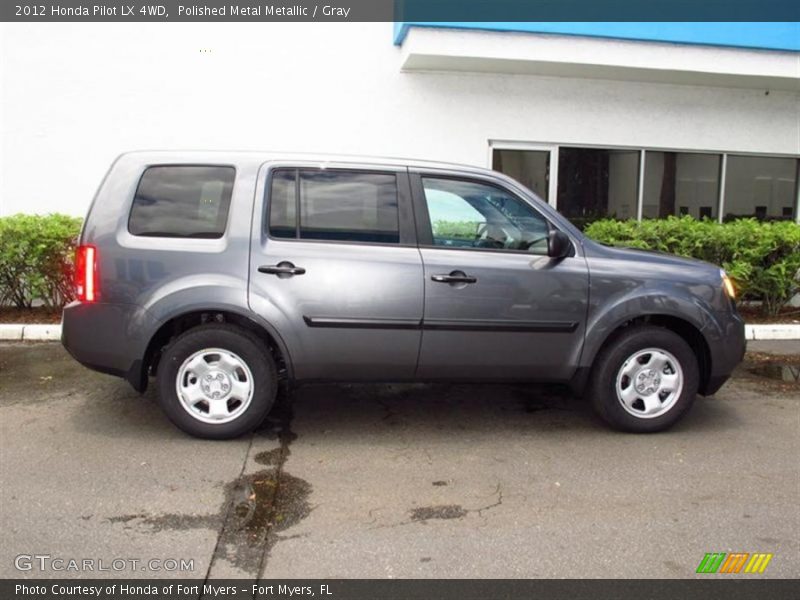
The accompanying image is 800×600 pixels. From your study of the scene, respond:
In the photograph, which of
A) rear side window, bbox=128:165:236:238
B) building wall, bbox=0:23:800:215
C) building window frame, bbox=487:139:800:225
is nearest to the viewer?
rear side window, bbox=128:165:236:238

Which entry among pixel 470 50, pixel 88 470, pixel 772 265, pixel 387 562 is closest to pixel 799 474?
pixel 387 562

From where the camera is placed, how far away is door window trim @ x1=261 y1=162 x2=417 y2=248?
14.8 ft

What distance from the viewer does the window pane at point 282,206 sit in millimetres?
4535

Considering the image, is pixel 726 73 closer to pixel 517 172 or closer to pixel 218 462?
pixel 517 172

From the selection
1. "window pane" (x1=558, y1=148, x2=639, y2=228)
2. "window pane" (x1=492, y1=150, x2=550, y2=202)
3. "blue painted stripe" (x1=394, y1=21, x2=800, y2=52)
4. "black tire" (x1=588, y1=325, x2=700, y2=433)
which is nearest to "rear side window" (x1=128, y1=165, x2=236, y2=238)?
"black tire" (x1=588, y1=325, x2=700, y2=433)

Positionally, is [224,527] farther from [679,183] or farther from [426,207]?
[679,183]

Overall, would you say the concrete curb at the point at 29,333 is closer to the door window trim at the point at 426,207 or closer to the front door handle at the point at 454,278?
the door window trim at the point at 426,207

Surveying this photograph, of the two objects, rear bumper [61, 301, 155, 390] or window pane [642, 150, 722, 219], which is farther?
window pane [642, 150, 722, 219]

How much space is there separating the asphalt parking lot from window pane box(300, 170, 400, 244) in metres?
1.38

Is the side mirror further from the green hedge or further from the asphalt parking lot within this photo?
the green hedge

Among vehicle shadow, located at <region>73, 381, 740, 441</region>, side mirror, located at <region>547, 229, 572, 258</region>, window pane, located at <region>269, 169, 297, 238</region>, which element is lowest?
vehicle shadow, located at <region>73, 381, 740, 441</region>

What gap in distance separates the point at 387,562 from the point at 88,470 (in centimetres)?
203

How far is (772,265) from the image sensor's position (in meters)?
8.57

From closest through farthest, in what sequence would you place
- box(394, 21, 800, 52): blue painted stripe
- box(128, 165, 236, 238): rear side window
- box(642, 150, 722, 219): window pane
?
box(128, 165, 236, 238): rear side window
box(394, 21, 800, 52): blue painted stripe
box(642, 150, 722, 219): window pane
